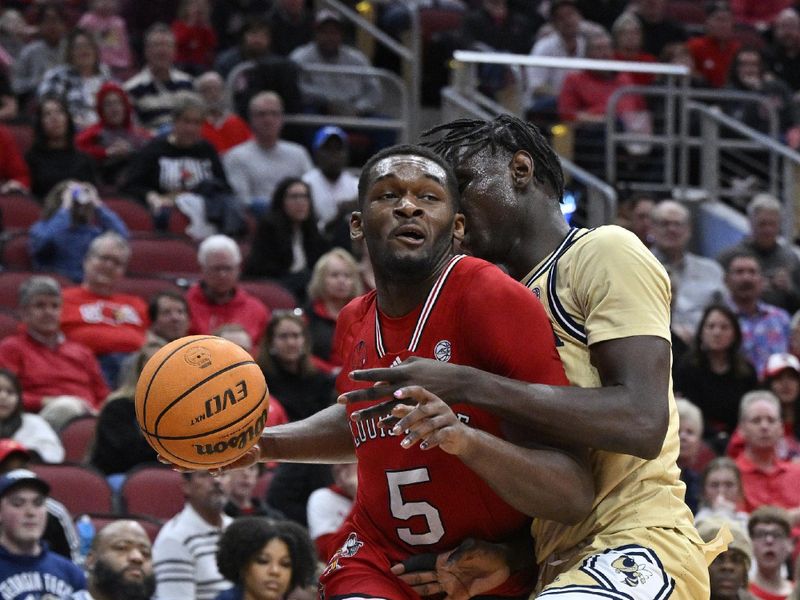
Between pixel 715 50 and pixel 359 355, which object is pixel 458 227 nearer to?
pixel 359 355

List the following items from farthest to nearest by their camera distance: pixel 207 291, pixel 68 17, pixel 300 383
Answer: pixel 68 17 → pixel 207 291 → pixel 300 383

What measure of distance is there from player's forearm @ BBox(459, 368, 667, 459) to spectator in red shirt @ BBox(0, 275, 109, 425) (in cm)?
591

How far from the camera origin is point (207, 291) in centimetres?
1041

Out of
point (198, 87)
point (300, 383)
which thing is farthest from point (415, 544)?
point (198, 87)

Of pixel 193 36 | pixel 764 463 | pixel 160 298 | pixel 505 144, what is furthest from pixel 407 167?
pixel 193 36

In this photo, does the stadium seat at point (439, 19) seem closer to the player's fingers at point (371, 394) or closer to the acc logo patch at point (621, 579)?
the acc logo patch at point (621, 579)

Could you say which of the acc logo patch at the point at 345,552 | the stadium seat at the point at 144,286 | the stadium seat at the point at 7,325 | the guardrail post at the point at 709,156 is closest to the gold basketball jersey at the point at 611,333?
the acc logo patch at the point at 345,552

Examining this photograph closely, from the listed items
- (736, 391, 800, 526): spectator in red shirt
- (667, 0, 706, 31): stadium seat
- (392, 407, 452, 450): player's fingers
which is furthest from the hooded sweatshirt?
(392, 407, 452, 450): player's fingers

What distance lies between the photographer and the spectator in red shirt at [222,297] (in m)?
10.3

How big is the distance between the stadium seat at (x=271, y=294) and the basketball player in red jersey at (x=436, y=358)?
6.68 meters

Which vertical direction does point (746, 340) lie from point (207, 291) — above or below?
below

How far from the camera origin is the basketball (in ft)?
13.5

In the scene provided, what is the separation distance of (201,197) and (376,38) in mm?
3797

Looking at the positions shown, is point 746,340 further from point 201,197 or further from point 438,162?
point 438,162
